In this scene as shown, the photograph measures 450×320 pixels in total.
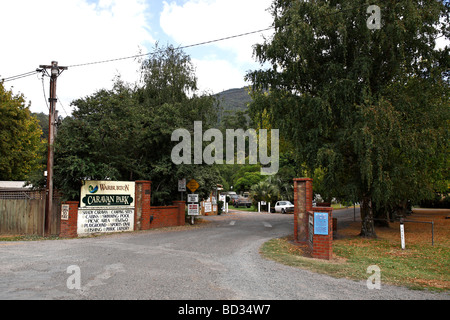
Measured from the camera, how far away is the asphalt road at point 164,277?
250 inches

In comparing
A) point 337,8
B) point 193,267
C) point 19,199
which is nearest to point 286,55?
point 337,8

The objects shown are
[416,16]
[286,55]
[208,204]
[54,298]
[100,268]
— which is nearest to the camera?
[54,298]

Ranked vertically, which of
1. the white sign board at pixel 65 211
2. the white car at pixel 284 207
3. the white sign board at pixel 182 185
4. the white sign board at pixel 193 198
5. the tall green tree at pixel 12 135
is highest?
the tall green tree at pixel 12 135

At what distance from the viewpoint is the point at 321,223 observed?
35.9 ft

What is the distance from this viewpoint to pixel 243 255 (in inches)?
436

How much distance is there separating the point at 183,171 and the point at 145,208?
3.16 m

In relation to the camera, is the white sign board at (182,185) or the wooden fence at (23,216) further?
the white sign board at (182,185)

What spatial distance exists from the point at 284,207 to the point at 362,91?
81.7 ft

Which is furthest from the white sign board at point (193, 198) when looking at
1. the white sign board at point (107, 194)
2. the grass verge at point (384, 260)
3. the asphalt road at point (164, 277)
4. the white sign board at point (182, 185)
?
the asphalt road at point (164, 277)

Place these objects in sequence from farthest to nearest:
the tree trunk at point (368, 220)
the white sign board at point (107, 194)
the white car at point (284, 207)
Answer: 1. the white car at point (284, 207)
2. the tree trunk at point (368, 220)
3. the white sign board at point (107, 194)

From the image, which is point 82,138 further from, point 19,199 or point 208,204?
point 208,204

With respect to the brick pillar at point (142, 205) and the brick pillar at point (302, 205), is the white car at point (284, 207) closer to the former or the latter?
the brick pillar at point (142, 205)

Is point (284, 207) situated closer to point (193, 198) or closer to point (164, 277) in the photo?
point (193, 198)

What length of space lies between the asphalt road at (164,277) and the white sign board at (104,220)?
13.4ft
